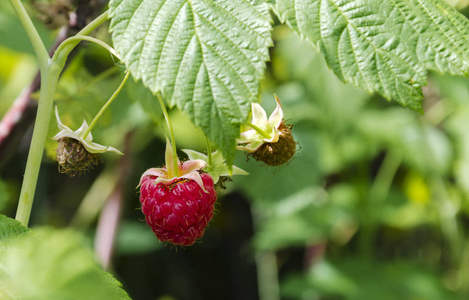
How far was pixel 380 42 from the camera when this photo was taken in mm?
763

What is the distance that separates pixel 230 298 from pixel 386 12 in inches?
98.1

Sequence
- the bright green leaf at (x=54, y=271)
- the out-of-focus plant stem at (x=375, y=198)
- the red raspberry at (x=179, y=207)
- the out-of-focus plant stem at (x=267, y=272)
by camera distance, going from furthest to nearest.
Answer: the out-of-focus plant stem at (x=267, y=272) → the out-of-focus plant stem at (x=375, y=198) → the red raspberry at (x=179, y=207) → the bright green leaf at (x=54, y=271)

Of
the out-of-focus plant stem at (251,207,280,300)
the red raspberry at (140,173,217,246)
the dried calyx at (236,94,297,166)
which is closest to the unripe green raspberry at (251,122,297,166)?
the dried calyx at (236,94,297,166)

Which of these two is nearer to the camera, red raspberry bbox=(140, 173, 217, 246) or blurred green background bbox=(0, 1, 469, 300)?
red raspberry bbox=(140, 173, 217, 246)

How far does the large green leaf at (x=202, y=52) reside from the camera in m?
0.66

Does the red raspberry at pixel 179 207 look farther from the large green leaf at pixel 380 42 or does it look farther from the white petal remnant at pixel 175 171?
the large green leaf at pixel 380 42

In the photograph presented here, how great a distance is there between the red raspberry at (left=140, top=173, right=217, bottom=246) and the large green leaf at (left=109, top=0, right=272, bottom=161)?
24 cm

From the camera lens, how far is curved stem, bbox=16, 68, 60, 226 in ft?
2.36

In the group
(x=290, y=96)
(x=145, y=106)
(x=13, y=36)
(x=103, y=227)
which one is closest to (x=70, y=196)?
(x=103, y=227)

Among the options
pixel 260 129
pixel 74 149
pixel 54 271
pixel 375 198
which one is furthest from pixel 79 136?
pixel 375 198

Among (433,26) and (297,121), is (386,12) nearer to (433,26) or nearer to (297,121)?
(433,26)

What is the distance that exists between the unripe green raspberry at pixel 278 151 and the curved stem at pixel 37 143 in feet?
1.21

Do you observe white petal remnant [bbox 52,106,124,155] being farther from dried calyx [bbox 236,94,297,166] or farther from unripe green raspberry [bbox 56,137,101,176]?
dried calyx [bbox 236,94,297,166]

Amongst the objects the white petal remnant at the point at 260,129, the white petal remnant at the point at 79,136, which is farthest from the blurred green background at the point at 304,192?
the white petal remnant at the point at 260,129
